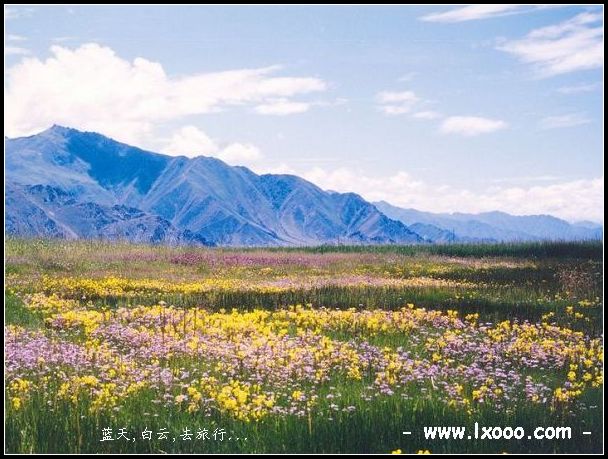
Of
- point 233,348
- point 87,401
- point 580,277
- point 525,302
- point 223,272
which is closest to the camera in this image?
point 87,401

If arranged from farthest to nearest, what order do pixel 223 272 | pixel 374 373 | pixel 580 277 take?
pixel 223 272
pixel 580 277
pixel 374 373

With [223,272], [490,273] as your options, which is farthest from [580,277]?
[223,272]

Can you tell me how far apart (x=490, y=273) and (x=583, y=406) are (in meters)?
23.8

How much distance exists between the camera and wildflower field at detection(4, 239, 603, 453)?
8.70 metres

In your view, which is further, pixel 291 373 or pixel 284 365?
pixel 284 365

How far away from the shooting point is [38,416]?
361 inches

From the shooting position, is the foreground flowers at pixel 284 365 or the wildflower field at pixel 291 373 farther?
the foreground flowers at pixel 284 365

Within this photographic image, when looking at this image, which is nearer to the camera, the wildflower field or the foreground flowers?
the wildflower field

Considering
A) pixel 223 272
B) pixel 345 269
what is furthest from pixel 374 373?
pixel 345 269

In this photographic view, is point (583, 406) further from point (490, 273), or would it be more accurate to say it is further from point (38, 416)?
point (490, 273)

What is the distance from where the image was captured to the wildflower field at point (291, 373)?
343 inches

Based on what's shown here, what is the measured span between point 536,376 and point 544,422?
2.50 meters

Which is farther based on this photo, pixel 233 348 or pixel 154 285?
pixel 154 285

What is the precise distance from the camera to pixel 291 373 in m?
11.0
